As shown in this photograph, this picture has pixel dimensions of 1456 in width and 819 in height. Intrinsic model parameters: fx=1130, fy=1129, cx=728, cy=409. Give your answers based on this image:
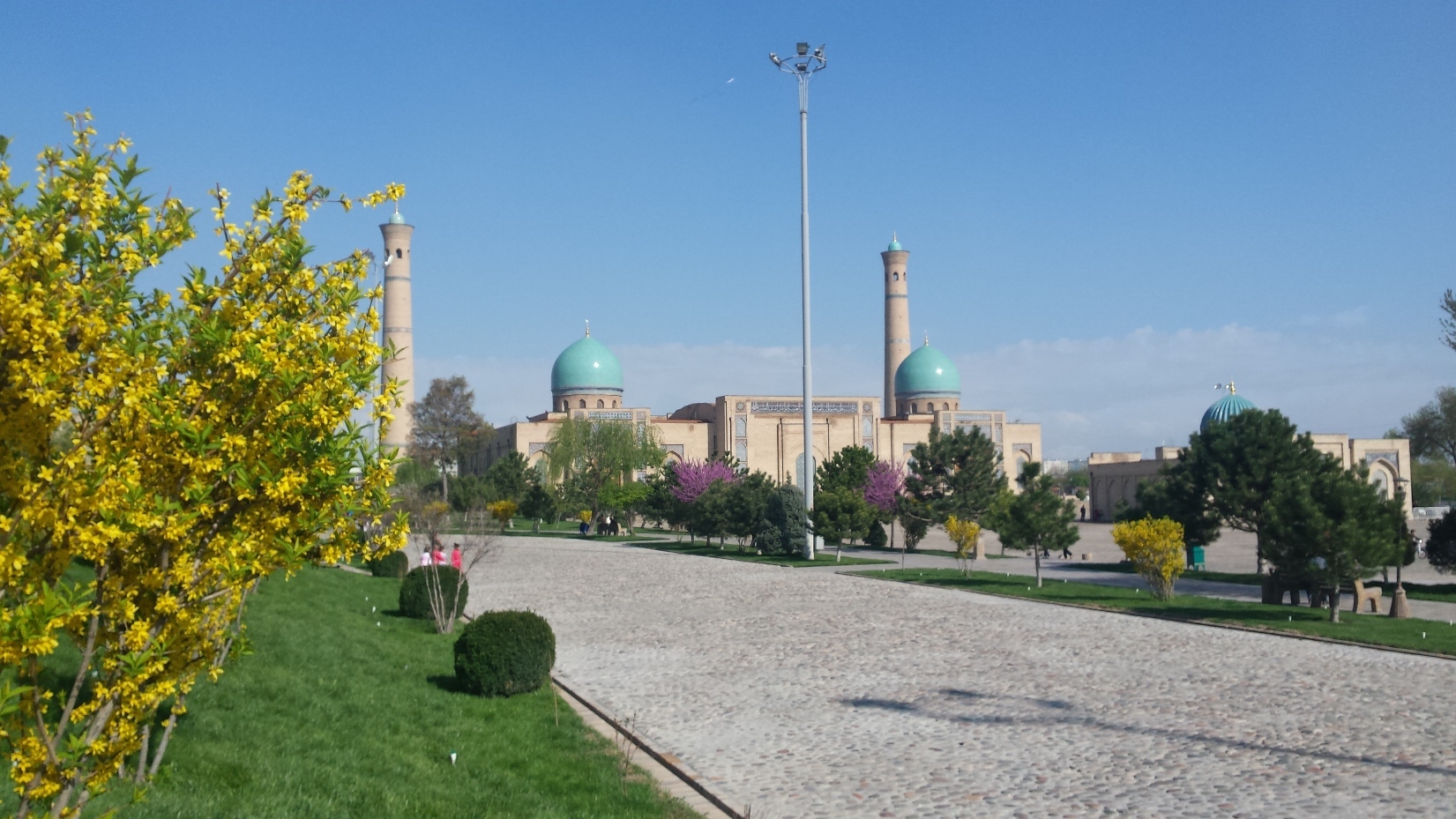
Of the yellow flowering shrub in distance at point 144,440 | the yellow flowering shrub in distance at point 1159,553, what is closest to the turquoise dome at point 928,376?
the yellow flowering shrub in distance at point 1159,553

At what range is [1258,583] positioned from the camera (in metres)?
26.0

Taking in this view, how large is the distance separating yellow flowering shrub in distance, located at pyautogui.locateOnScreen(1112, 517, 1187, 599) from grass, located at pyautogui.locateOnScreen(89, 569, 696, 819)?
12704 millimetres

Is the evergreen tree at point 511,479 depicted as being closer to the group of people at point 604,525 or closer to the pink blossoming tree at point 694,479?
the group of people at point 604,525

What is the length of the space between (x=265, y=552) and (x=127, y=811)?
98.4 inches

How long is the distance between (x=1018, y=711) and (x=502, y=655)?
17.3ft

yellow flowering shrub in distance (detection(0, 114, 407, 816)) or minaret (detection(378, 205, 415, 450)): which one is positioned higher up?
minaret (detection(378, 205, 415, 450))

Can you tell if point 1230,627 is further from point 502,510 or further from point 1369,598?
point 502,510

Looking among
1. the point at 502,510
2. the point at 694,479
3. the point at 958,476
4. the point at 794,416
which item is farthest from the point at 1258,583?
the point at 794,416

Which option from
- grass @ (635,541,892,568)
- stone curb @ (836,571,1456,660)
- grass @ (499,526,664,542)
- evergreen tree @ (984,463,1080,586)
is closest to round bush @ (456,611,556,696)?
stone curb @ (836,571,1456,660)

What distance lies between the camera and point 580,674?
1370 centimetres

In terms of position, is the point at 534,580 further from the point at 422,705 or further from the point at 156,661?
the point at 156,661

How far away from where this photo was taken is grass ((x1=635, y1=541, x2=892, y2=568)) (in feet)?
107

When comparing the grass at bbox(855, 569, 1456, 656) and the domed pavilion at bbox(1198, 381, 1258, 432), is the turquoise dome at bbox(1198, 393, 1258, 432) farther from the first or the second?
the grass at bbox(855, 569, 1456, 656)

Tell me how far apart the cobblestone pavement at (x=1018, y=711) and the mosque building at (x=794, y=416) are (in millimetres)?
46687
